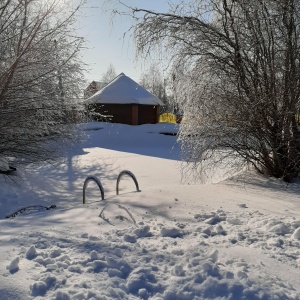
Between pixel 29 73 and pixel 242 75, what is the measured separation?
4.52m

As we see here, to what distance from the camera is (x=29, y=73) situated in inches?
283

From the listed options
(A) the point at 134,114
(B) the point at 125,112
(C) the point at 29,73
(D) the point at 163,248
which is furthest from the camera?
(B) the point at 125,112

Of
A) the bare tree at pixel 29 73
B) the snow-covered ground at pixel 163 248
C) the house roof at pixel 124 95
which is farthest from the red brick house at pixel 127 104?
the snow-covered ground at pixel 163 248

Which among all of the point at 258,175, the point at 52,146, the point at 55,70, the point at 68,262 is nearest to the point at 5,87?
the point at 55,70

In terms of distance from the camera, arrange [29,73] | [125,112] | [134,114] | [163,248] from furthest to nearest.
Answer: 1. [125,112]
2. [134,114]
3. [29,73]
4. [163,248]

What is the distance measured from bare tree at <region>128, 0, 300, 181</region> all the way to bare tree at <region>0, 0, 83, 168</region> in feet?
6.58

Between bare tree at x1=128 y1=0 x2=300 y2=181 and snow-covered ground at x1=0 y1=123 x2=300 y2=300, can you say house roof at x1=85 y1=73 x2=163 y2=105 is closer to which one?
bare tree at x1=128 y1=0 x2=300 y2=181

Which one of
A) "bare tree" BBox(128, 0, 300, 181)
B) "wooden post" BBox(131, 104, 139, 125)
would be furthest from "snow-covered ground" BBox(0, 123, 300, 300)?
"wooden post" BBox(131, 104, 139, 125)

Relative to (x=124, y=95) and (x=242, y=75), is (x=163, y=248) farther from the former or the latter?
(x=124, y=95)

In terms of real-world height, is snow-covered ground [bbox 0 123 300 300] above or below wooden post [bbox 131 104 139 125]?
below

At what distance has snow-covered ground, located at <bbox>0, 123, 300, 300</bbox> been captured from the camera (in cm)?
249

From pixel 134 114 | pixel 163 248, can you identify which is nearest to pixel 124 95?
pixel 134 114

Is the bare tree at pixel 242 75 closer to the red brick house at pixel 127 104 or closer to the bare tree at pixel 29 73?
the bare tree at pixel 29 73

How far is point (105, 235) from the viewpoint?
3559mm
